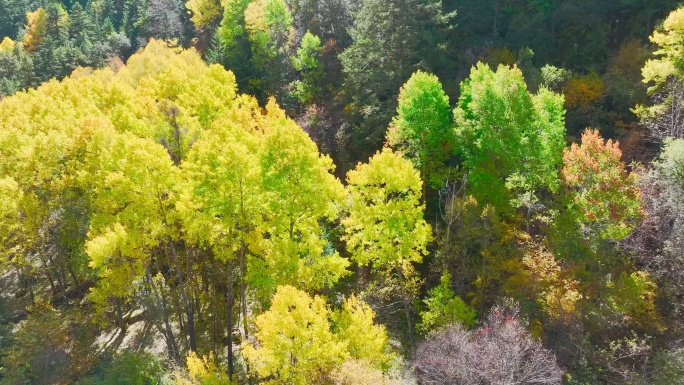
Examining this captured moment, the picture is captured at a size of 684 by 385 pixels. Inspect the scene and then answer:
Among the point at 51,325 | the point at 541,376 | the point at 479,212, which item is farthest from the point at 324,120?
the point at 541,376

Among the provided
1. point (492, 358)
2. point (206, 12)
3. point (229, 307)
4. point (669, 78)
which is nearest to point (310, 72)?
point (669, 78)

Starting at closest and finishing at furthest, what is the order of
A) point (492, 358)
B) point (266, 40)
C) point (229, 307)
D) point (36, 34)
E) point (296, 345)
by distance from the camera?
1. point (296, 345)
2. point (492, 358)
3. point (229, 307)
4. point (266, 40)
5. point (36, 34)

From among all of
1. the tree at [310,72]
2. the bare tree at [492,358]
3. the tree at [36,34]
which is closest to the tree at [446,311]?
the bare tree at [492,358]

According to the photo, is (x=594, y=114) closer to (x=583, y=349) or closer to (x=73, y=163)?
(x=583, y=349)

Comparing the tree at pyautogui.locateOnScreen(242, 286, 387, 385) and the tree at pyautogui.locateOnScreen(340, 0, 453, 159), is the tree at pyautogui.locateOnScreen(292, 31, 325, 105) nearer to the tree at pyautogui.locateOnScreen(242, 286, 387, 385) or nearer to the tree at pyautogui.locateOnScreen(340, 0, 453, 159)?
the tree at pyautogui.locateOnScreen(340, 0, 453, 159)

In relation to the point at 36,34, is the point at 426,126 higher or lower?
lower

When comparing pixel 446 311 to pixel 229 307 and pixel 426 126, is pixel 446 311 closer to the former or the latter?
pixel 229 307
